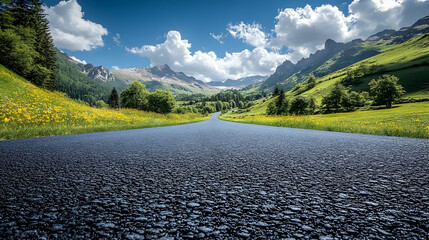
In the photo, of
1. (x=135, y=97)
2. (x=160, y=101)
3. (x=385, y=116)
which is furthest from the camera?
(x=135, y=97)

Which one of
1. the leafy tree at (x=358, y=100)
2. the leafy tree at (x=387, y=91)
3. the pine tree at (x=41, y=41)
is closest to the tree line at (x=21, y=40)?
the pine tree at (x=41, y=41)

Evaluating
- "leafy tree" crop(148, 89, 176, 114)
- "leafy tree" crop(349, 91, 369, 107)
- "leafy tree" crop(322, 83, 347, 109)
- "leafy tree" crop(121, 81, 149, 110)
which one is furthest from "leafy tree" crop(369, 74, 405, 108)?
"leafy tree" crop(121, 81, 149, 110)

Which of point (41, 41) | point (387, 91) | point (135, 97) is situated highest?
point (41, 41)

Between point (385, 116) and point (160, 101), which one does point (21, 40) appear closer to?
point (160, 101)

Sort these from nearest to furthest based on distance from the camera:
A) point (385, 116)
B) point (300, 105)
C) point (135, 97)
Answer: point (385, 116) → point (135, 97) → point (300, 105)

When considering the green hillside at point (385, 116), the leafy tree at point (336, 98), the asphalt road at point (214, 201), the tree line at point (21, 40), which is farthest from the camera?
the leafy tree at point (336, 98)

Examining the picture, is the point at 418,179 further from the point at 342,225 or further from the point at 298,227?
the point at 298,227

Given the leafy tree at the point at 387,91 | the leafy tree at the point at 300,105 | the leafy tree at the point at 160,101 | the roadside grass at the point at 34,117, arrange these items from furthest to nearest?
the leafy tree at the point at 300,105 < the leafy tree at the point at 160,101 < the leafy tree at the point at 387,91 < the roadside grass at the point at 34,117

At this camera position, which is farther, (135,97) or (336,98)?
(336,98)

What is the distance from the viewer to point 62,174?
12.8 ft

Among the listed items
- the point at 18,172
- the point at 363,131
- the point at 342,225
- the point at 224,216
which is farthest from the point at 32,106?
the point at 363,131

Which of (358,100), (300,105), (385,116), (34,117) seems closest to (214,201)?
(34,117)

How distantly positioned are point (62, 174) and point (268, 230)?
4114 mm

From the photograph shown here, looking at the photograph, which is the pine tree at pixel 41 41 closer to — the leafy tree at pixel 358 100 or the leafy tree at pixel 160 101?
the leafy tree at pixel 160 101
